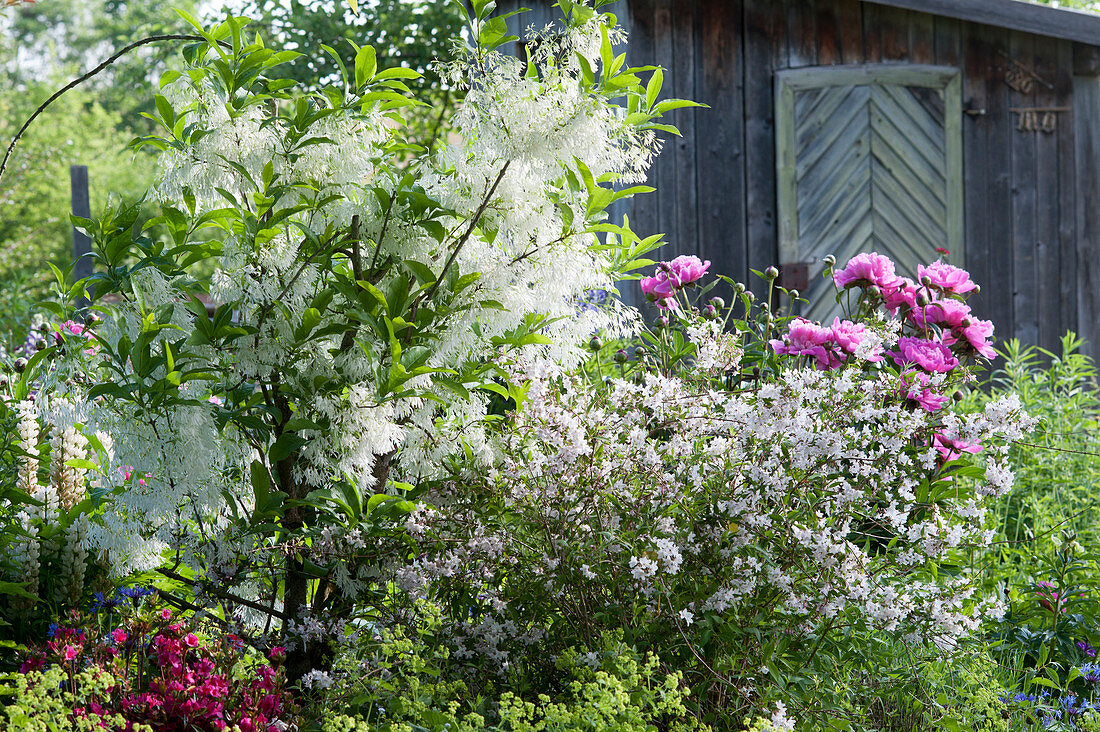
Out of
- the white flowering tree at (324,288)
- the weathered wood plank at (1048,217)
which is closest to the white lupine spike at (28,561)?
the white flowering tree at (324,288)

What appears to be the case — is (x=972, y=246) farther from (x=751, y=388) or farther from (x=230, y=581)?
(x=230, y=581)

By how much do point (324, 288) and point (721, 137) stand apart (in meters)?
4.01

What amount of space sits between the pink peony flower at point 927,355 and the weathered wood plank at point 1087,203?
4.13 metres

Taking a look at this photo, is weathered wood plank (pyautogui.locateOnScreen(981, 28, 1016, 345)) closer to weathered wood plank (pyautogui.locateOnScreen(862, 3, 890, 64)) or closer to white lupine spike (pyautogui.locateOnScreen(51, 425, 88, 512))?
weathered wood plank (pyautogui.locateOnScreen(862, 3, 890, 64))

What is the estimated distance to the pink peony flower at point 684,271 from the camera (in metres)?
3.23

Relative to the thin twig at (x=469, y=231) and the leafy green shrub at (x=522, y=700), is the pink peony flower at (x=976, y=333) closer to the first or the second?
the leafy green shrub at (x=522, y=700)

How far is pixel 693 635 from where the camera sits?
7.21ft

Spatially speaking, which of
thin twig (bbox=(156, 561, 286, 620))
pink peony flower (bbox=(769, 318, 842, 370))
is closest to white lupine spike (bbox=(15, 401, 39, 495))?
thin twig (bbox=(156, 561, 286, 620))

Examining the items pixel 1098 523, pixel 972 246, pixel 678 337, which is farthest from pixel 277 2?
pixel 1098 523

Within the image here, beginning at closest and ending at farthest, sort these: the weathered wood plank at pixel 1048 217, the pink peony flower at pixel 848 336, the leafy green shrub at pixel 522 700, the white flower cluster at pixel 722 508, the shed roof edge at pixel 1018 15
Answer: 1. the leafy green shrub at pixel 522 700
2. the white flower cluster at pixel 722 508
3. the pink peony flower at pixel 848 336
4. the shed roof edge at pixel 1018 15
5. the weathered wood plank at pixel 1048 217

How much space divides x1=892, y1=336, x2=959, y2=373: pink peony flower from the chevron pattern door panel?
3.17 m

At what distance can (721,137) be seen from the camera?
589cm

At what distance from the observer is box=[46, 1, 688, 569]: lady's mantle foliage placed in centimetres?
219

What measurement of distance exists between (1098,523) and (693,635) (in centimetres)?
267
